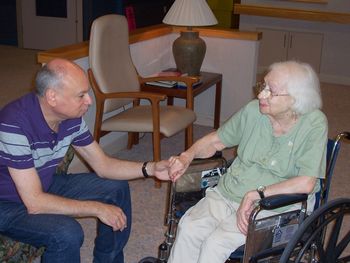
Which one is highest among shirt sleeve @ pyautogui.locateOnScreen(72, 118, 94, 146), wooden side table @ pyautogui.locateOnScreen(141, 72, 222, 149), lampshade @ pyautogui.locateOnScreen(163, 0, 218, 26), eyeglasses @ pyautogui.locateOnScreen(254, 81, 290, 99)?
lampshade @ pyautogui.locateOnScreen(163, 0, 218, 26)

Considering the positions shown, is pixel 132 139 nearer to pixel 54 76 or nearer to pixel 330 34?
pixel 54 76

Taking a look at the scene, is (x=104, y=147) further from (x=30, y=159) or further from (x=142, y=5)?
(x=142, y=5)

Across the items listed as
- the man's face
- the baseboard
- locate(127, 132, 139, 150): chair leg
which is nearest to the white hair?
the man's face

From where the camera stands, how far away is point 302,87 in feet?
6.13

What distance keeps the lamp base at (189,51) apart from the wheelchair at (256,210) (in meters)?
1.82

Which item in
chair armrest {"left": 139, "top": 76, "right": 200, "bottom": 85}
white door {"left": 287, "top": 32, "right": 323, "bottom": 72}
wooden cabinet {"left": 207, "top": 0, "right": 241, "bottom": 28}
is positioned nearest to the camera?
chair armrest {"left": 139, "top": 76, "right": 200, "bottom": 85}

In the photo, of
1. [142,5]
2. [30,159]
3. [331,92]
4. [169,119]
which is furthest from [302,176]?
[142,5]

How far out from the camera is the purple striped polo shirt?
1787 millimetres

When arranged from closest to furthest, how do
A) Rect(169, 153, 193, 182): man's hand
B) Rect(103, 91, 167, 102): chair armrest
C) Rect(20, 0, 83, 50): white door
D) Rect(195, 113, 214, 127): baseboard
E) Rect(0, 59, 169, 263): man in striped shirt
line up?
Rect(0, 59, 169, 263): man in striped shirt < Rect(169, 153, 193, 182): man's hand < Rect(103, 91, 167, 102): chair armrest < Rect(195, 113, 214, 127): baseboard < Rect(20, 0, 83, 50): white door

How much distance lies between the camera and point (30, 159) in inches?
71.0

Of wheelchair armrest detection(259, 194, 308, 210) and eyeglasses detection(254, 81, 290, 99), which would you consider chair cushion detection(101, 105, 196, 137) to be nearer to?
eyeglasses detection(254, 81, 290, 99)

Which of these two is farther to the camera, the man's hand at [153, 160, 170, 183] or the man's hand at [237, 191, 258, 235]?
the man's hand at [153, 160, 170, 183]

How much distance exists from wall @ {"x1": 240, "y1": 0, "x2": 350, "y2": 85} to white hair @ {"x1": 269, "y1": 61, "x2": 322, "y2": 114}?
4491 mm

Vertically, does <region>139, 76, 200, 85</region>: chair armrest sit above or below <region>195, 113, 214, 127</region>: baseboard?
above
